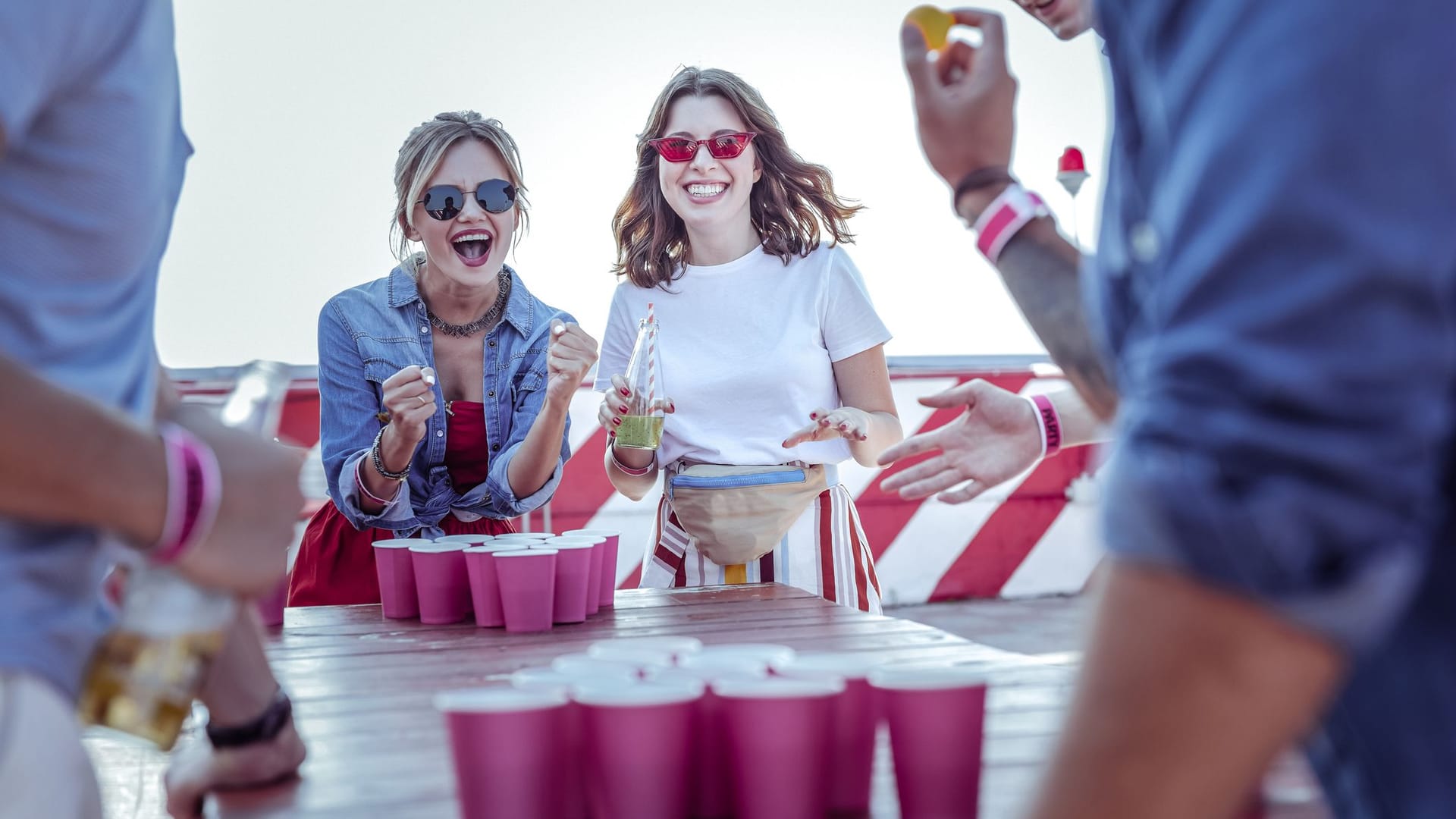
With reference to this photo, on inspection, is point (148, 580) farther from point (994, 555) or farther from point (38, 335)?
point (994, 555)

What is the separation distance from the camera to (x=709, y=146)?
2949 mm

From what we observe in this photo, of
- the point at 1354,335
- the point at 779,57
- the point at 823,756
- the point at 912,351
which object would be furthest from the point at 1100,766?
the point at 779,57

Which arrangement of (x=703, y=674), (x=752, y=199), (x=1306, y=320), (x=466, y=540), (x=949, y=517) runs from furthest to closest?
1. (x=949, y=517)
2. (x=752, y=199)
3. (x=466, y=540)
4. (x=703, y=674)
5. (x=1306, y=320)

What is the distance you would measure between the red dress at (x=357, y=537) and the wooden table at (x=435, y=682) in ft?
1.94

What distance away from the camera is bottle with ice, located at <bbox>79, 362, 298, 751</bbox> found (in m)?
0.77

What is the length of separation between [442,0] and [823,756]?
5698 mm

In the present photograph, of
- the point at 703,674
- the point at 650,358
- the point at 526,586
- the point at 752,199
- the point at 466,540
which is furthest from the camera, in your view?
the point at 752,199

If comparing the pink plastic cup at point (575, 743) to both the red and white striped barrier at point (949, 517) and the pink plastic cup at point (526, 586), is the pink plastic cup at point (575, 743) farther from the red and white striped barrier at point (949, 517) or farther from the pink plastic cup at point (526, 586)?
the red and white striped barrier at point (949, 517)

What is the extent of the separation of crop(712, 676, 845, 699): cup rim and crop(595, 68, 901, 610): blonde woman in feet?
5.49

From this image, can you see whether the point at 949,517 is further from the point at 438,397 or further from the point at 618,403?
the point at 438,397

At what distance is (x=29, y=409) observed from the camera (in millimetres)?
647

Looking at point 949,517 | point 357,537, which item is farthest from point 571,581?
point 949,517

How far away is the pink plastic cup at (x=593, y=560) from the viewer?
1.90 m

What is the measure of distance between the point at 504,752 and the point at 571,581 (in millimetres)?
971
